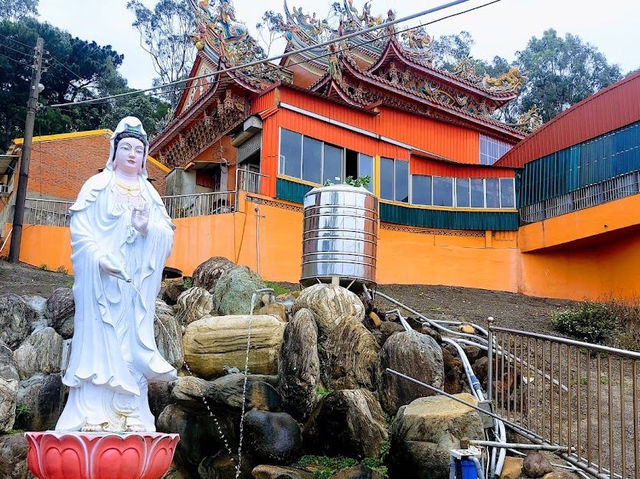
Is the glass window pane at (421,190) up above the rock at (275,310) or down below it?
above

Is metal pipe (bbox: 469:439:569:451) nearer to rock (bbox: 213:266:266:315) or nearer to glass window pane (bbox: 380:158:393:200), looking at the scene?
rock (bbox: 213:266:266:315)

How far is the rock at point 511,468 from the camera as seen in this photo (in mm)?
6445

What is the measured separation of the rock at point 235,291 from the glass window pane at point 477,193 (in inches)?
434

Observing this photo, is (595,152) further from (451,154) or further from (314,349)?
(314,349)

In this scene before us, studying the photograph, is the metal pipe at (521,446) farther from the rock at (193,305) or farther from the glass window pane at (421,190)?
the glass window pane at (421,190)

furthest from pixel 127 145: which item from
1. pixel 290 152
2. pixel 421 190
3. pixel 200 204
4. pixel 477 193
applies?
pixel 477 193

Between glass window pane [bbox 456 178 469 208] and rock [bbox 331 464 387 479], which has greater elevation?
glass window pane [bbox 456 178 469 208]

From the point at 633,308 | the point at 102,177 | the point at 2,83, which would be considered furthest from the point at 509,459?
the point at 2,83

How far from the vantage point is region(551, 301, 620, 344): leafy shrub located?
13.1 meters

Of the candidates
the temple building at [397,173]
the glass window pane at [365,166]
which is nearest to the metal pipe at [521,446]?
the temple building at [397,173]

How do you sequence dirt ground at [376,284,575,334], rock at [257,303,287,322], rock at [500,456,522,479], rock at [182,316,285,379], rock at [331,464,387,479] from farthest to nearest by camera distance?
dirt ground at [376,284,575,334] → rock at [257,303,287,322] → rock at [182,316,285,379] → rock at [331,464,387,479] → rock at [500,456,522,479]

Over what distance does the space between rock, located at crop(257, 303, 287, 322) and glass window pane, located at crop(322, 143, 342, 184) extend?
8.64 metres

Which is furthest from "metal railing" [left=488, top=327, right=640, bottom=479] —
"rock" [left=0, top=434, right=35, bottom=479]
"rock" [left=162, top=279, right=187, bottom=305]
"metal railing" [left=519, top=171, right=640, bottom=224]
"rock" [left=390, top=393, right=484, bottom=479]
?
"metal railing" [left=519, top=171, right=640, bottom=224]

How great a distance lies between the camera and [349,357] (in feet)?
28.8
